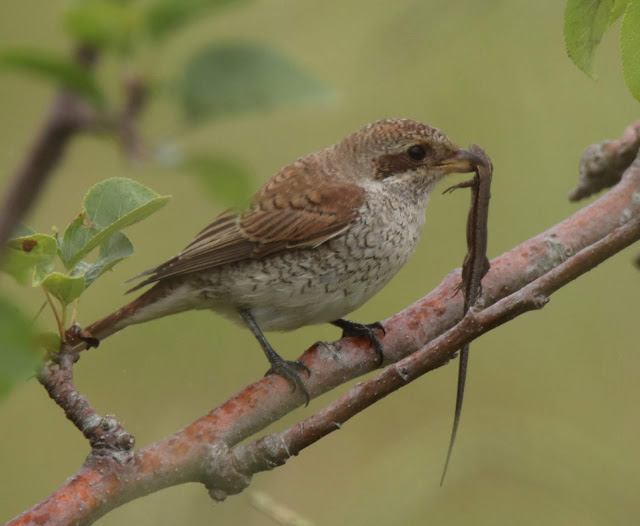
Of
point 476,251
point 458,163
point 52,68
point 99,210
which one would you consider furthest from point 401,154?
point 52,68

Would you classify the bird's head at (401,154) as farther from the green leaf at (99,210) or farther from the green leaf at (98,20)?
the green leaf at (98,20)

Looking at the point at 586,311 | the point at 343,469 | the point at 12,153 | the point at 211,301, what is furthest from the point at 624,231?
the point at 586,311

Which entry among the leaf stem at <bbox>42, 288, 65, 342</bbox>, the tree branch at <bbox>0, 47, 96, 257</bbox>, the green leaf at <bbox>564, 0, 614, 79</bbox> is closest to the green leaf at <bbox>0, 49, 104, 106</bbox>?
the tree branch at <bbox>0, 47, 96, 257</bbox>

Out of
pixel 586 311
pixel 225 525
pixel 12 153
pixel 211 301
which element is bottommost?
pixel 586 311

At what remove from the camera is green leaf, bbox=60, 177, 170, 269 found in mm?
1734

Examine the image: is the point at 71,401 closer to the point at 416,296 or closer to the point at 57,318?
the point at 57,318

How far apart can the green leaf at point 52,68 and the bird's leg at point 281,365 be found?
4.71 ft

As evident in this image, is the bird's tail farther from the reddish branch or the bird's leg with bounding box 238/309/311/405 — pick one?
the reddish branch

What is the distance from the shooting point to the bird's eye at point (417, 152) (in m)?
3.59

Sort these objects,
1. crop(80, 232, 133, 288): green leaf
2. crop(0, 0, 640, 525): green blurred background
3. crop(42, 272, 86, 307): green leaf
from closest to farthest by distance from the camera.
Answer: crop(42, 272, 86, 307): green leaf
crop(80, 232, 133, 288): green leaf
crop(0, 0, 640, 525): green blurred background

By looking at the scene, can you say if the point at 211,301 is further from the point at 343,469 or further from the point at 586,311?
the point at 586,311

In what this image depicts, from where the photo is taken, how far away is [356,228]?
3.41 meters

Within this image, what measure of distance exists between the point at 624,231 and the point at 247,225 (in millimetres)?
1923

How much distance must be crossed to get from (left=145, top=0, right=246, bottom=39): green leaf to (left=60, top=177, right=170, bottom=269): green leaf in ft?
2.74
